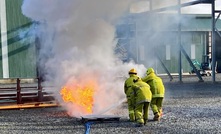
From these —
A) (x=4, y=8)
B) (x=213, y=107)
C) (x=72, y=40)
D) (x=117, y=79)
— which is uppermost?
(x=4, y=8)

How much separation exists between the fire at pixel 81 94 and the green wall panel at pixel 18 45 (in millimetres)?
13693

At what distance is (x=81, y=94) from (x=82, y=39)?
1615mm

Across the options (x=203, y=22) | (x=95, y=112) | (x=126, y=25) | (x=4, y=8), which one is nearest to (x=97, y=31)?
(x=95, y=112)

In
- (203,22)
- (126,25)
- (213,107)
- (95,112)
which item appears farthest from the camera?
(203,22)

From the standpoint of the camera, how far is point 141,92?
29.0 feet

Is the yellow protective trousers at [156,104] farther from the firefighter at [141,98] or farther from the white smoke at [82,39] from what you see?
the white smoke at [82,39]

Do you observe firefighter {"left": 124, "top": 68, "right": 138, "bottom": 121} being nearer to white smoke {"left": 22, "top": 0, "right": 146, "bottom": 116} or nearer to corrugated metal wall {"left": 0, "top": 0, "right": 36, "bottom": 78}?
white smoke {"left": 22, "top": 0, "right": 146, "bottom": 116}

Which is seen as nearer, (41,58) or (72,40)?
(72,40)

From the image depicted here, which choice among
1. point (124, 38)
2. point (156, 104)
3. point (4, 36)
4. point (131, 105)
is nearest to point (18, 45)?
point (4, 36)

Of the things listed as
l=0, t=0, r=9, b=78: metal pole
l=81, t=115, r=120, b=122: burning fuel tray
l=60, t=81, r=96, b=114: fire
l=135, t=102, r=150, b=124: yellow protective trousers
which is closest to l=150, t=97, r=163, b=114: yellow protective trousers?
l=135, t=102, r=150, b=124: yellow protective trousers

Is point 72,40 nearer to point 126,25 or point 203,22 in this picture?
point 126,25

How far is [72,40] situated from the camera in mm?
10547

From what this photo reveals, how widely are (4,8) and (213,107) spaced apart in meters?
16.1

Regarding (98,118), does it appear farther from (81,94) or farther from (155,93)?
(155,93)
